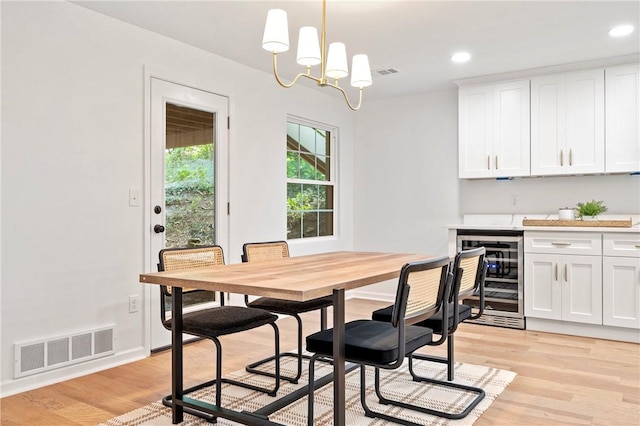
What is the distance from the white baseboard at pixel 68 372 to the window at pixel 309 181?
208 cm

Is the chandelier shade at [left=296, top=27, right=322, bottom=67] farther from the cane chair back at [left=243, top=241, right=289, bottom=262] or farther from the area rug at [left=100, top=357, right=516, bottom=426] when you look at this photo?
the area rug at [left=100, top=357, right=516, bottom=426]

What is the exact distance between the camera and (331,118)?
5578 mm

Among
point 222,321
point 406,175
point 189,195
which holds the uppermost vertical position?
point 406,175

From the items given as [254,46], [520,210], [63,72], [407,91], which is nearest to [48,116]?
[63,72]

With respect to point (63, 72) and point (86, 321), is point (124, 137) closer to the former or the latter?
point (63, 72)

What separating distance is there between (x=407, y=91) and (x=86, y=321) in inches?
153

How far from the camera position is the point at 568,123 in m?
4.32

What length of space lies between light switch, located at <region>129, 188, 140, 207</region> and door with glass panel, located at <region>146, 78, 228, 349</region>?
8 cm

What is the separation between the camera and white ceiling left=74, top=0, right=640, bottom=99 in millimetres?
3076

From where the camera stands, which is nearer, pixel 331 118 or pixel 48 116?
pixel 48 116

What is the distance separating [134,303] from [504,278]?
3125 mm

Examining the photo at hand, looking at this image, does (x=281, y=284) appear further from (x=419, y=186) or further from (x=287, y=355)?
(x=419, y=186)

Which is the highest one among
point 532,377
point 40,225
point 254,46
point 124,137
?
A: point 254,46

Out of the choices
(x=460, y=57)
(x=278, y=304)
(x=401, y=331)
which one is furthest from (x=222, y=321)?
(x=460, y=57)
